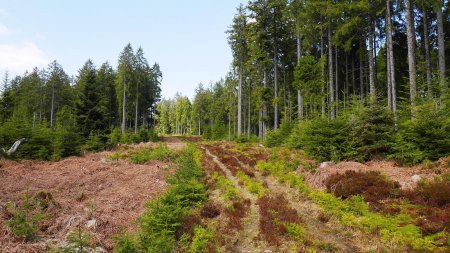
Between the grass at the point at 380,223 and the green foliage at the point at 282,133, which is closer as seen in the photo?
the grass at the point at 380,223

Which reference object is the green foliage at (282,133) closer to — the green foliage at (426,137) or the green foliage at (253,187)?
the green foliage at (253,187)

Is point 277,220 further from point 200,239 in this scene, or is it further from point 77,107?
point 77,107

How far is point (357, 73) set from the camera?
1567 inches

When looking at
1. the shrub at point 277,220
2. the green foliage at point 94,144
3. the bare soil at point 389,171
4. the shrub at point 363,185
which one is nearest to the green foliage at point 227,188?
the shrub at point 277,220

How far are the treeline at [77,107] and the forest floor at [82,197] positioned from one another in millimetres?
6590

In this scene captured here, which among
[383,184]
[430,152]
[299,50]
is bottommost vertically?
[383,184]

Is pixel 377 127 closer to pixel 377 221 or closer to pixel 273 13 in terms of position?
pixel 377 221

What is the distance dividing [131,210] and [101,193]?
2.45 meters

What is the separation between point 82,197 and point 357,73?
39.2 meters

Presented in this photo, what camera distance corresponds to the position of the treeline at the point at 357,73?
539 inches

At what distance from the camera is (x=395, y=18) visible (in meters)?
29.8

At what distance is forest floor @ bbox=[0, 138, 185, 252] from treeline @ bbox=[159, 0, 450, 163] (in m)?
10.1

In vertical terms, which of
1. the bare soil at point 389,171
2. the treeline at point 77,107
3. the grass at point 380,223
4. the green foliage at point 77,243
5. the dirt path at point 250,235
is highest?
the treeline at point 77,107

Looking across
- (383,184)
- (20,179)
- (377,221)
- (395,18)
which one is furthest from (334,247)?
(395,18)
